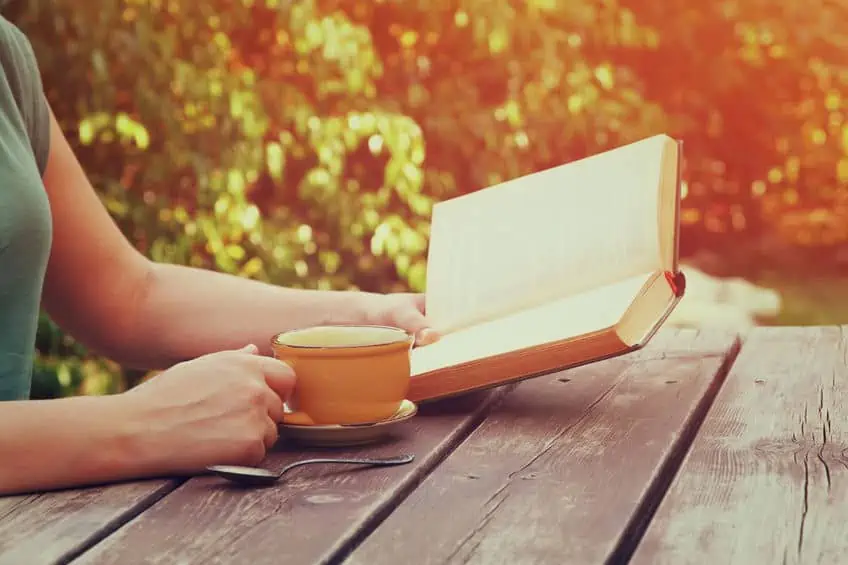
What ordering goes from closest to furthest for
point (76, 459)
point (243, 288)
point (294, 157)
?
point (76, 459) < point (243, 288) < point (294, 157)

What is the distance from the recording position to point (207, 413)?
3.31 feet

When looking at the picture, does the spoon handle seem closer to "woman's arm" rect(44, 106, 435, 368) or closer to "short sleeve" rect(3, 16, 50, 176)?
"woman's arm" rect(44, 106, 435, 368)

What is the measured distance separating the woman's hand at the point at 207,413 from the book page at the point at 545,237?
13.2 inches

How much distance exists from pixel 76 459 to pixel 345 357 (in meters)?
0.22

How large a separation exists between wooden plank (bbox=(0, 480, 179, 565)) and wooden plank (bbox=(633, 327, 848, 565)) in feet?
1.17

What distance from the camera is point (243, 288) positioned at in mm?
1453

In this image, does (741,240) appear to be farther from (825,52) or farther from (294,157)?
(294,157)

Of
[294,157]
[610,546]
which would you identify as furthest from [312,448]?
[294,157]

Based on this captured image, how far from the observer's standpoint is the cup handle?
1075 millimetres

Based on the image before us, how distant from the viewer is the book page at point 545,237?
4.05ft

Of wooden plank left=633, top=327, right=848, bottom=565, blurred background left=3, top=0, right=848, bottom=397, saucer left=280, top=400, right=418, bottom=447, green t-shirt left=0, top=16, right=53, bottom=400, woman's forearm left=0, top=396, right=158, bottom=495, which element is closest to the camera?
wooden plank left=633, top=327, right=848, bottom=565

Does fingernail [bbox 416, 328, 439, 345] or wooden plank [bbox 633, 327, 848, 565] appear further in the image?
fingernail [bbox 416, 328, 439, 345]

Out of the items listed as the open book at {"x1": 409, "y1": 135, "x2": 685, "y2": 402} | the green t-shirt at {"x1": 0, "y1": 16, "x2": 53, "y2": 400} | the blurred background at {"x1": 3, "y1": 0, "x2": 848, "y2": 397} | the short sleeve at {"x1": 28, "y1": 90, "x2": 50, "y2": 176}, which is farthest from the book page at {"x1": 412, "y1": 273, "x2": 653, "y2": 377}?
the blurred background at {"x1": 3, "y1": 0, "x2": 848, "y2": 397}

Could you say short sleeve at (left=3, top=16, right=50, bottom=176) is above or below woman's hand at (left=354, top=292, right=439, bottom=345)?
above
